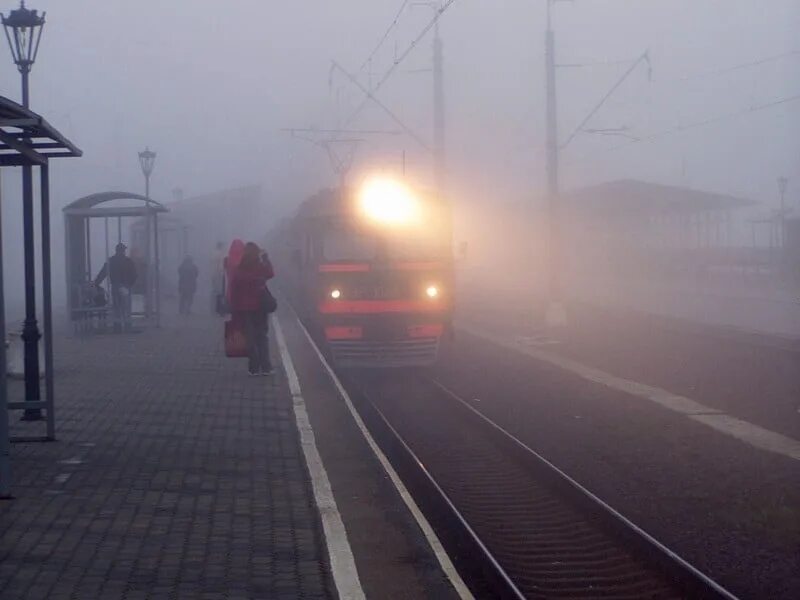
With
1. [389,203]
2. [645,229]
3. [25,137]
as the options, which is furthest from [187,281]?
[645,229]

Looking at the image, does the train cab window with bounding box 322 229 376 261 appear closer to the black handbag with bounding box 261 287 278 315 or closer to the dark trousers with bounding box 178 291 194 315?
the black handbag with bounding box 261 287 278 315

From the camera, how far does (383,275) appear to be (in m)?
18.1

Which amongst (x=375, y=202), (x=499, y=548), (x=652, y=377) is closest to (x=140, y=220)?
(x=375, y=202)

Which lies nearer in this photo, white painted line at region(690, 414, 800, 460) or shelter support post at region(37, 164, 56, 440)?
shelter support post at region(37, 164, 56, 440)

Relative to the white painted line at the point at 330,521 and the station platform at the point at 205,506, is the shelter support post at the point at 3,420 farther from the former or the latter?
the white painted line at the point at 330,521

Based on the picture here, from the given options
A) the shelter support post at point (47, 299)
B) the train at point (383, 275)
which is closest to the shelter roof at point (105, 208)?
the train at point (383, 275)

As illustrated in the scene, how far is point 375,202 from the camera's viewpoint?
19.2 meters

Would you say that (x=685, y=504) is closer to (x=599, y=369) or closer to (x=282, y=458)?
(x=282, y=458)

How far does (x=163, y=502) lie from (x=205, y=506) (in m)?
0.33

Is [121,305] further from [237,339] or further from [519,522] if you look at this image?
[519,522]

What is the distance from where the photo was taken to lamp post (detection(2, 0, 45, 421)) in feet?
34.8

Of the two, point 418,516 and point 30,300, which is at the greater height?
point 30,300

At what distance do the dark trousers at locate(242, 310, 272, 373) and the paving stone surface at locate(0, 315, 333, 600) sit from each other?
116 centimetres

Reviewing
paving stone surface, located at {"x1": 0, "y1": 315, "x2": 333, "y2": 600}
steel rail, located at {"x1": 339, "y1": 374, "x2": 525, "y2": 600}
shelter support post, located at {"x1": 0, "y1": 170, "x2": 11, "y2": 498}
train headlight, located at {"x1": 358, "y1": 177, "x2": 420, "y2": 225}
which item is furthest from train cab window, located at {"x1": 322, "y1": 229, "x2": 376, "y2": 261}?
shelter support post, located at {"x1": 0, "y1": 170, "x2": 11, "y2": 498}
